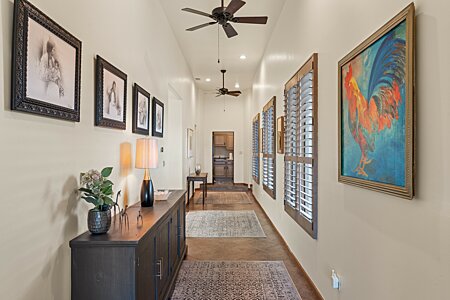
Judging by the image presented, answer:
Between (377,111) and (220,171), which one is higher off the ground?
(377,111)

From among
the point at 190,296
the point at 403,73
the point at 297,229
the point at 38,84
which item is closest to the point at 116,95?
the point at 38,84

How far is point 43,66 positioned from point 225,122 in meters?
11.1

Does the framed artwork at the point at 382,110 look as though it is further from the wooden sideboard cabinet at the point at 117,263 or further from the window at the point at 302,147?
the wooden sideboard cabinet at the point at 117,263

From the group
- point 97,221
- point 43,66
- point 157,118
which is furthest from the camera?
point 157,118

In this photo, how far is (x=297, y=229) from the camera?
3947 millimetres

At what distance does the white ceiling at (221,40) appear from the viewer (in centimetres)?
489

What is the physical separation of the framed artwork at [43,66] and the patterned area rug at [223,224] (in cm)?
389

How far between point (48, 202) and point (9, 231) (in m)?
0.34

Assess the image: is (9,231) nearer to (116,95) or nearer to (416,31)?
(116,95)

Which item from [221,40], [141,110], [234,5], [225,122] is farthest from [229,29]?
[225,122]

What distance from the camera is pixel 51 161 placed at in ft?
5.77

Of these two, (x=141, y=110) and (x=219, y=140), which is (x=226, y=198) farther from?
(x=141, y=110)

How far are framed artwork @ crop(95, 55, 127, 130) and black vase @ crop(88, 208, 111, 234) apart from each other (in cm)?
70

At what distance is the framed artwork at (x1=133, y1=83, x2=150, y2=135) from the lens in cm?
341
